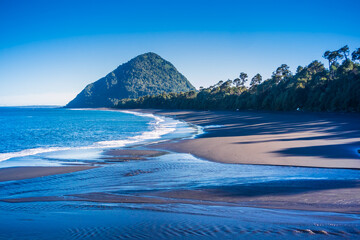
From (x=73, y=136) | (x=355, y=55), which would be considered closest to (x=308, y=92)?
(x=355, y=55)

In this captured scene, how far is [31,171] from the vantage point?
34.2ft

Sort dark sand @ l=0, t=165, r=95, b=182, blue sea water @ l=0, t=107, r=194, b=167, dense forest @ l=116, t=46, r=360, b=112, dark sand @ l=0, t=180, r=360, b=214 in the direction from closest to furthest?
1. dark sand @ l=0, t=180, r=360, b=214
2. dark sand @ l=0, t=165, r=95, b=182
3. blue sea water @ l=0, t=107, r=194, b=167
4. dense forest @ l=116, t=46, r=360, b=112

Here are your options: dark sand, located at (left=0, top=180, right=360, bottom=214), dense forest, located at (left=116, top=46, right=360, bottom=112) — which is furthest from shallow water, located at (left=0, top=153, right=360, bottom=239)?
dense forest, located at (left=116, top=46, right=360, bottom=112)

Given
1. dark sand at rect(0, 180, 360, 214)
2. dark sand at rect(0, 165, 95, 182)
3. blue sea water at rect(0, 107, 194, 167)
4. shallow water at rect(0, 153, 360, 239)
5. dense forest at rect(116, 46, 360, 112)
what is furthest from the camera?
dense forest at rect(116, 46, 360, 112)

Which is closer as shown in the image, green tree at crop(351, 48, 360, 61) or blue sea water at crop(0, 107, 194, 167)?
blue sea water at crop(0, 107, 194, 167)

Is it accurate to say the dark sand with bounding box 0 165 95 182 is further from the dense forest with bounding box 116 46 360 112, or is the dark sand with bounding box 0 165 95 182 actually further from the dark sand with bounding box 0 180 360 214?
the dense forest with bounding box 116 46 360 112

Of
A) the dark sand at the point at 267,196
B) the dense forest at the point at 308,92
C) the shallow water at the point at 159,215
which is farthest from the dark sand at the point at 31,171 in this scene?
the dense forest at the point at 308,92

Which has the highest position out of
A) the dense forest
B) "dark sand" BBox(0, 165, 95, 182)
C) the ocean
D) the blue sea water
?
the dense forest

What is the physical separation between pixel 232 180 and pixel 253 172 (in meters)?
1.50

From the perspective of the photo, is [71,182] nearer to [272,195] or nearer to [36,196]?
[36,196]

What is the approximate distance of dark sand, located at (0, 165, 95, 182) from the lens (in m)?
9.63

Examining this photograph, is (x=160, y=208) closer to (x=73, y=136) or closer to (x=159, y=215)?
(x=159, y=215)

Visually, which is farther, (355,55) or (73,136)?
(355,55)

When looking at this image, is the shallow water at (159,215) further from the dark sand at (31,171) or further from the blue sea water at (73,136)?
the blue sea water at (73,136)
